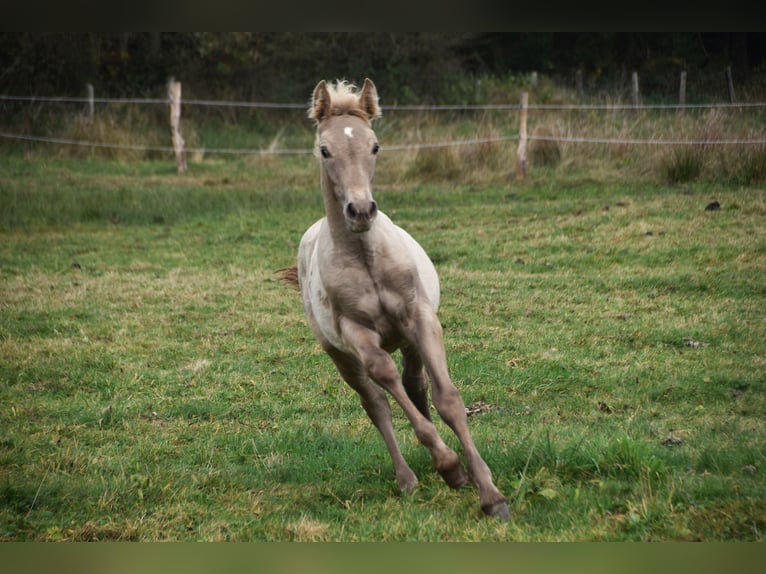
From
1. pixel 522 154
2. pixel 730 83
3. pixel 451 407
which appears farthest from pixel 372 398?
pixel 730 83

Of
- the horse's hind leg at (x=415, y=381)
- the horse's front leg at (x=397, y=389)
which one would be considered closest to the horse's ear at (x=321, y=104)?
the horse's front leg at (x=397, y=389)

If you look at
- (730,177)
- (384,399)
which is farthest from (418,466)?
(730,177)

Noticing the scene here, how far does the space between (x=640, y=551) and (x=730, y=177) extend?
12.6m

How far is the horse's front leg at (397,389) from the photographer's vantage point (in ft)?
13.8

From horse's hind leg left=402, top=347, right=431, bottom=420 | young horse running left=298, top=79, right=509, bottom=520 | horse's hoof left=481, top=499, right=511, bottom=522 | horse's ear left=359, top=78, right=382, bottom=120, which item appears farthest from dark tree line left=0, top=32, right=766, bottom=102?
horse's hoof left=481, top=499, right=511, bottom=522

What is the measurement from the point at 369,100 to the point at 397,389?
1680 millimetres

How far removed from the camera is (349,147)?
4.53 m

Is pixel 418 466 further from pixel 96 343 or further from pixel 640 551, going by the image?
pixel 96 343

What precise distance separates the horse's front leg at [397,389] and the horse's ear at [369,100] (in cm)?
122

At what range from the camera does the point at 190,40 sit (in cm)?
2509

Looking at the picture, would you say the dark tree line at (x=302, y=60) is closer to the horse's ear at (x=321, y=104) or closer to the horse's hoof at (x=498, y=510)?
the horse's ear at (x=321, y=104)

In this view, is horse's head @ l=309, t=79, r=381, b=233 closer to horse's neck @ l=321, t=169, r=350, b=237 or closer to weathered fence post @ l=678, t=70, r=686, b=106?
horse's neck @ l=321, t=169, r=350, b=237

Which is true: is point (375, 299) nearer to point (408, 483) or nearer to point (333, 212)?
point (333, 212)

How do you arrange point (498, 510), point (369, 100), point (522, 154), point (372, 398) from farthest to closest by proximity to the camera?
point (522, 154), point (372, 398), point (369, 100), point (498, 510)
